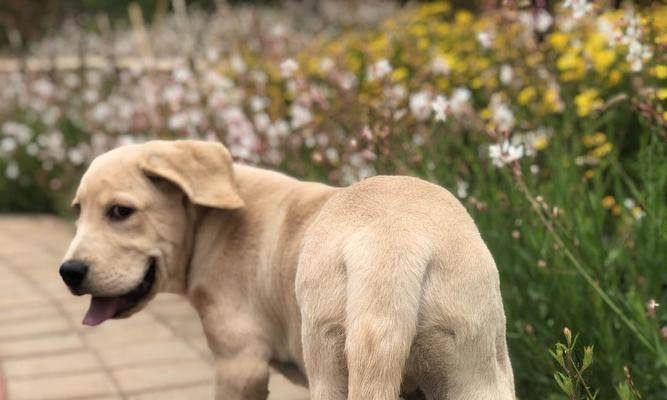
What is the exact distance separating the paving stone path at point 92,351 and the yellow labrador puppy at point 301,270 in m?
1.21

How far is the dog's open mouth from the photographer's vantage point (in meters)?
3.63

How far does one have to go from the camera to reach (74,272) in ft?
11.1

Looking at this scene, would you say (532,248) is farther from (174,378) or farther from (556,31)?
(556,31)

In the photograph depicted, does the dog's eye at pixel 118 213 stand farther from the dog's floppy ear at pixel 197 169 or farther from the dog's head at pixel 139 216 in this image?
the dog's floppy ear at pixel 197 169

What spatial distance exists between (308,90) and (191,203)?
5.44 ft

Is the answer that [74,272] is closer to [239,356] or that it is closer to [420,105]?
[239,356]

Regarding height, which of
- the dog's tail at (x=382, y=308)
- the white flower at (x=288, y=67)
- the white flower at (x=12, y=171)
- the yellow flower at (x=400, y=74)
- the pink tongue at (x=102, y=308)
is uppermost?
the dog's tail at (x=382, y=308)

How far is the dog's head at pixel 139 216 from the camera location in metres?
3.44

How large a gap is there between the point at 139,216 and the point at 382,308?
1.49 metres

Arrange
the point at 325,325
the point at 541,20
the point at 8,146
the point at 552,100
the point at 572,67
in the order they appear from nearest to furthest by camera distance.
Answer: the point at 325,325 < the point at 541,20 < the point at 552,100 < the point at 572,67 < the point at 8,146

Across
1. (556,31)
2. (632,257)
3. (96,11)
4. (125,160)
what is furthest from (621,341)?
(96,11)

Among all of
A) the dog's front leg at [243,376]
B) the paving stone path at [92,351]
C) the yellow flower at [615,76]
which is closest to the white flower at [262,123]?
the paving stone path at [92,351]

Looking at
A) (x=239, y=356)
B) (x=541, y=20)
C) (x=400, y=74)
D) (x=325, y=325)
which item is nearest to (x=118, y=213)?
(x=239, y=356)

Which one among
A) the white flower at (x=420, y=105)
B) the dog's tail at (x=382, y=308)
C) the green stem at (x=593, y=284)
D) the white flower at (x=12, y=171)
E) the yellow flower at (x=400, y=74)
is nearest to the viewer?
the dog's tail at (x=382, y=308)
